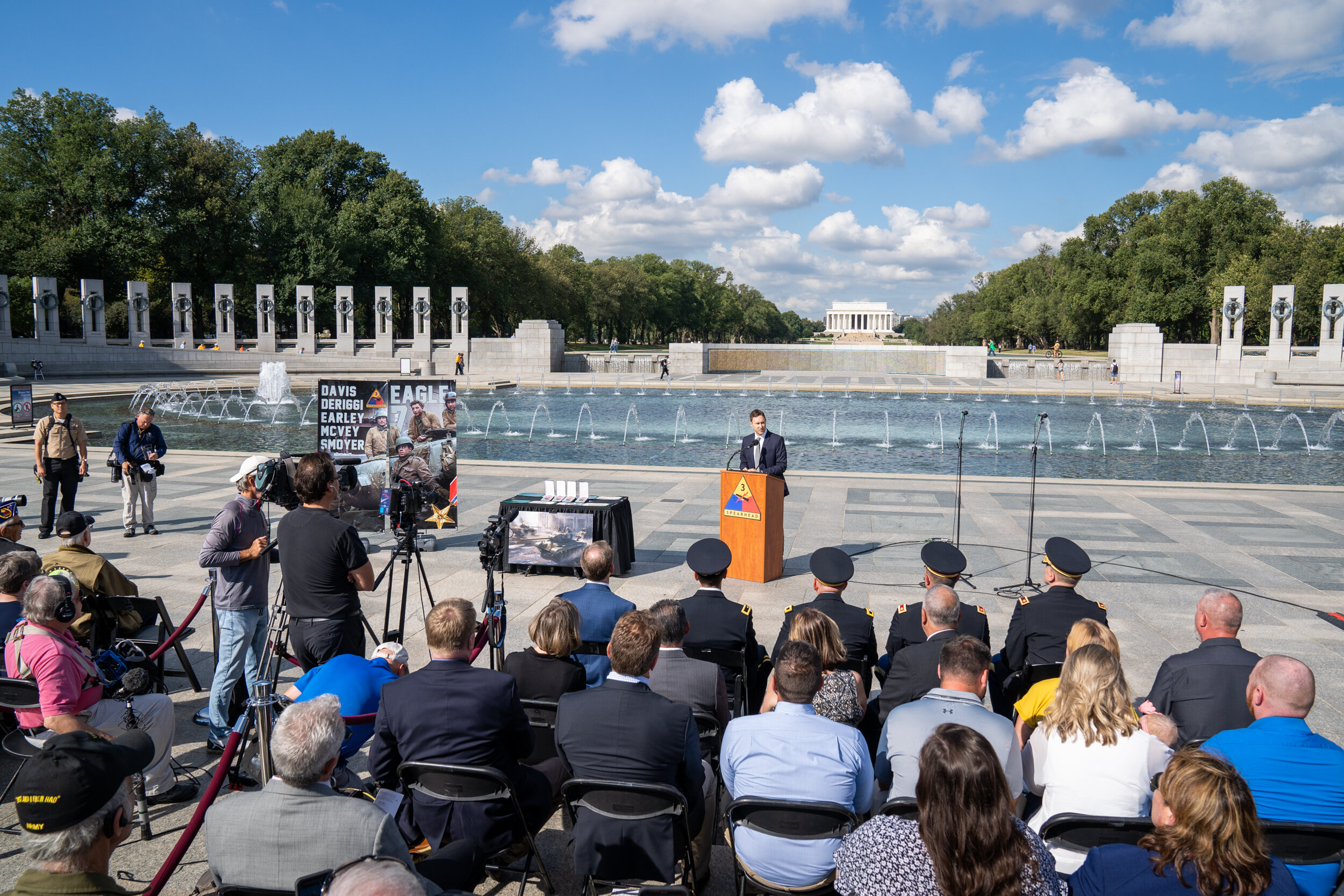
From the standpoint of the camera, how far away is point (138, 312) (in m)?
53.9

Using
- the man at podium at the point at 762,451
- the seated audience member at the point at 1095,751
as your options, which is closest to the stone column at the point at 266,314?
the man at podium at the point at 762,451

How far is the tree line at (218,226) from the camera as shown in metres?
54.2

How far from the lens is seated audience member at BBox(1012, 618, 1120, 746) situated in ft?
14.6

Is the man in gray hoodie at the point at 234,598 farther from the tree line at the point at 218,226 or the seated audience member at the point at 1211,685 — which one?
the tree line at the point at 218,226

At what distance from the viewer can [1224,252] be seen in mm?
73188

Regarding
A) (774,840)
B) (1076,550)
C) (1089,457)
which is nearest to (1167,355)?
(1089,457)

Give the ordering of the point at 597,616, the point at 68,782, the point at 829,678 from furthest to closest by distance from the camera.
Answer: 1. the point at 597,616
2. the point at 829,678
3. the point at 68,782

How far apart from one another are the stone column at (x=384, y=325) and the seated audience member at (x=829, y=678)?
2248 inches

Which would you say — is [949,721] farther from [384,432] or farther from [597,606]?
[384,432]

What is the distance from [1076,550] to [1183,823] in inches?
138

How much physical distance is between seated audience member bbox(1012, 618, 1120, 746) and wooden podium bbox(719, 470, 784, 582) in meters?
4.98

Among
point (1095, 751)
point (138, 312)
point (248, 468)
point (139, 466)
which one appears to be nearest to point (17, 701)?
point (248, 468)

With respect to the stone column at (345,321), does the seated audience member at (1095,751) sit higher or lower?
lower

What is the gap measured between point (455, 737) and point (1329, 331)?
62.0 metres
